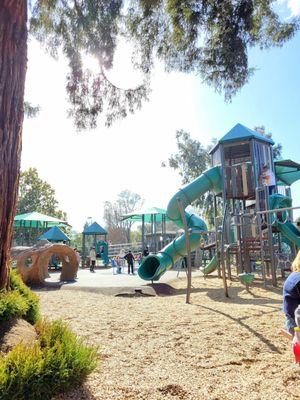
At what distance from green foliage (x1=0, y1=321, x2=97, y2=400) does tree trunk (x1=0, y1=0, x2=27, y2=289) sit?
1328mm

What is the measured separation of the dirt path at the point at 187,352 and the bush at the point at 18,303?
930 millimetres

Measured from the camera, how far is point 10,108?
3859 mm

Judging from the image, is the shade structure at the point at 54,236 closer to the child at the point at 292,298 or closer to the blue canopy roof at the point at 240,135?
the blue canopy roof at the point at 240,135

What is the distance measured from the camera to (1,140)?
3.71 metres

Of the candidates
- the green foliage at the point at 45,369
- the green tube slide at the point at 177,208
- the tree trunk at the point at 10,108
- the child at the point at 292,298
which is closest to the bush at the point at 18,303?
the tree trunk at the point at 10,108

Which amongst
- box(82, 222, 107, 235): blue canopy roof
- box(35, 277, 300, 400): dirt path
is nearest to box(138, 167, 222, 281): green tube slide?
box(35, 277, 300, 400): dirt path

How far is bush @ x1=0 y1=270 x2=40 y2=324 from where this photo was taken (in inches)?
138

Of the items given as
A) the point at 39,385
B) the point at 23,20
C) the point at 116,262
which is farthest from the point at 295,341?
the point at 116,262

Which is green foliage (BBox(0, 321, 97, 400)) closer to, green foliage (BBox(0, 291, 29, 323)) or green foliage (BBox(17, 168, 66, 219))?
green foliage (BBox(0, 291, 29, 323))

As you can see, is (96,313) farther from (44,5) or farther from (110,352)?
(44,5)

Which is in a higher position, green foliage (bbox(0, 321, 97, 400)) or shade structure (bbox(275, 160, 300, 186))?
shade structure (bbox(275, 160, 300, 186))

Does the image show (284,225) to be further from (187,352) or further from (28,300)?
(28,300)

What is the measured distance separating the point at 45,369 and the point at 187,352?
81.4 inches

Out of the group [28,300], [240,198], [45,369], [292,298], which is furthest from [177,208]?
[45,369]
